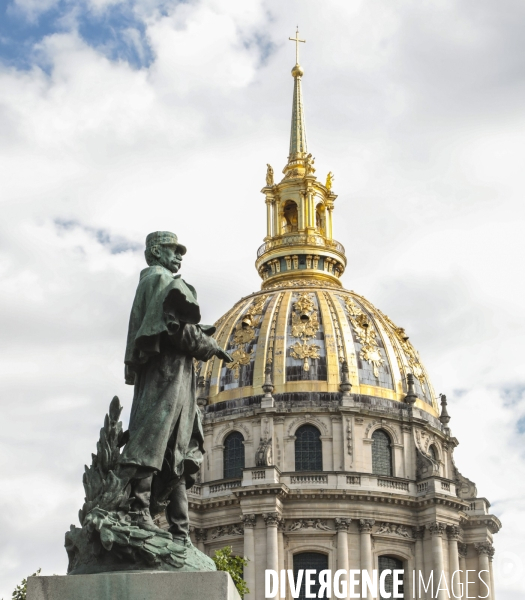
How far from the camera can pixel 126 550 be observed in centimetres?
1059

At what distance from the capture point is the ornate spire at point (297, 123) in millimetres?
102750

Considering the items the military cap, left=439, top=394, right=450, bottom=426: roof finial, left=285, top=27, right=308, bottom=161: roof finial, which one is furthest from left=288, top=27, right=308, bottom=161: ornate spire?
the military cap

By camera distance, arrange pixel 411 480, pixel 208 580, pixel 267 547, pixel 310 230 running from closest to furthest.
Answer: pixel 208 580 < pixel 267 547 < pixel 411 480 < pixel 310 230

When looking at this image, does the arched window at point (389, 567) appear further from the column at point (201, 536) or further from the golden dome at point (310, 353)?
the column at point (201, 536)

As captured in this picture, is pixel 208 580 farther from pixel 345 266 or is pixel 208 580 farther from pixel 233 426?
pixel 345 266

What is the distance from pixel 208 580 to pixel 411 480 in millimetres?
70523

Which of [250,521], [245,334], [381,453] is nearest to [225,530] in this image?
[250,521]

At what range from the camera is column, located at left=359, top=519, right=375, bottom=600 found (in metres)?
75.2

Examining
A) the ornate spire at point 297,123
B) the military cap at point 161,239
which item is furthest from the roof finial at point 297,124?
the military cap at point 161,239

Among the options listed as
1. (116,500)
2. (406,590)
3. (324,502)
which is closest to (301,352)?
(324,502)

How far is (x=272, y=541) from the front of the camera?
243 ft

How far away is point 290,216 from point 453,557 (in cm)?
3148

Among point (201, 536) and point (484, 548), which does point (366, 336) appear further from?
point (201, 536)

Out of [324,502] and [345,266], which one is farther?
[345,266]
